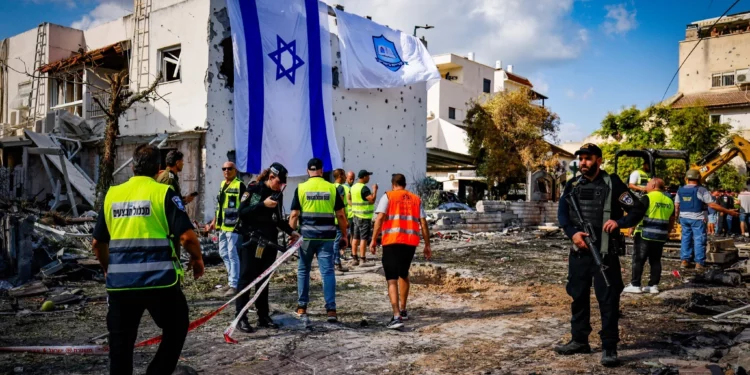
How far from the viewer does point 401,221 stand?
6332mm

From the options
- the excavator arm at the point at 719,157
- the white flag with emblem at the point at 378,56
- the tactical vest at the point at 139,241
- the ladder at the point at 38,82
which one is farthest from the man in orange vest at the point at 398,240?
the ladder at the point at 38,82

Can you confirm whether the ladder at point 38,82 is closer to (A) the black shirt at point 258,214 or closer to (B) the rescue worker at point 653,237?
(A) the black shirt at point 258,214

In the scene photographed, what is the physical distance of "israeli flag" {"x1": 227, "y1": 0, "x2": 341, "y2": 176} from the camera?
54.2 ft

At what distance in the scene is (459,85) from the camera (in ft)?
142

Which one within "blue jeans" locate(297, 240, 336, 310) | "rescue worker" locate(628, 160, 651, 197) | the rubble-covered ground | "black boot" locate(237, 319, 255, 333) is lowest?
the rubble-covered ground

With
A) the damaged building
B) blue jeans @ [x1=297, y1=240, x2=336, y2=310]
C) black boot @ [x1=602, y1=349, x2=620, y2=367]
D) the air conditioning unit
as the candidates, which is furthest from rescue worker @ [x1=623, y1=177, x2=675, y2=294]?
the air conditioning unit

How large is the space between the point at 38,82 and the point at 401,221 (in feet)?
70.5

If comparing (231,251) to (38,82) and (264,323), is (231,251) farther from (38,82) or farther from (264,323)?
(38,82)

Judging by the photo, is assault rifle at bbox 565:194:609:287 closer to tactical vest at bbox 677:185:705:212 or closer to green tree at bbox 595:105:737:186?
tactical vest at bbox 677:185:705:212

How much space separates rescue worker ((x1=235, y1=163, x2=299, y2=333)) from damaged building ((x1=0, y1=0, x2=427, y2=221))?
1044 cm

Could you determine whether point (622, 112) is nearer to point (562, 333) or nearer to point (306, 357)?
point (562, 333)

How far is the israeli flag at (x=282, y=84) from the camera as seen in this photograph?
54.2 ft

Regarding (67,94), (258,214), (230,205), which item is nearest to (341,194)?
(230,205)

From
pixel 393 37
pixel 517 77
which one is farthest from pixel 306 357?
pixel 517 77
